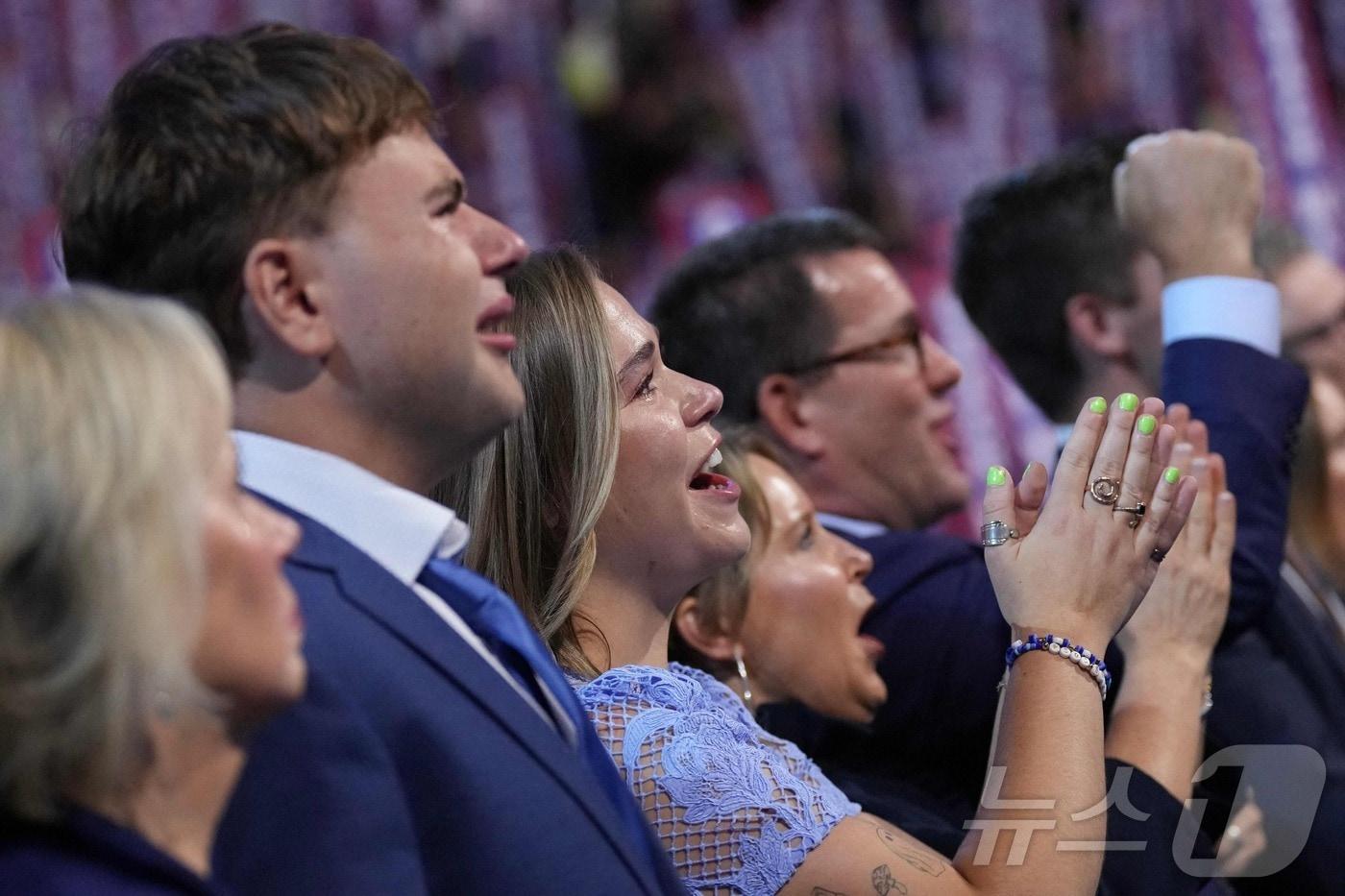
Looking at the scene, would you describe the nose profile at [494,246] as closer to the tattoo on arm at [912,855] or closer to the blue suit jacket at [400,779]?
the blue suit jacket at [400,779]

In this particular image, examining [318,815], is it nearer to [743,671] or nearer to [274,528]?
[274,528]

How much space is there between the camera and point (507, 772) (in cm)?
113

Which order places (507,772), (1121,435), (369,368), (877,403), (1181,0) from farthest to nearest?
(1181,0) < (877,403) < (1121,435) < (369,368) < (507,772)

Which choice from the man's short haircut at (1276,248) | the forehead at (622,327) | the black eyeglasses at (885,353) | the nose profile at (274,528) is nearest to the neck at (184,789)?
the nose profile at (274,528)

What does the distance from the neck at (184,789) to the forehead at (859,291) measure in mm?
1645

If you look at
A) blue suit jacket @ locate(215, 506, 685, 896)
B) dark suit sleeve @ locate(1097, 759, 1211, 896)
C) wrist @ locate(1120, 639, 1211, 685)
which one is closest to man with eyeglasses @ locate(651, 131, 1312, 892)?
wrist @ locate(1120, 639, 1211, 685)

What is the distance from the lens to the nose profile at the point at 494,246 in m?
1.31

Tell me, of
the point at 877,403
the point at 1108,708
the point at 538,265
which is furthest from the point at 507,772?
the point at 877,403

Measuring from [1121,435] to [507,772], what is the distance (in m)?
0.72

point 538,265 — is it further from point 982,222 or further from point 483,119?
point 483,119

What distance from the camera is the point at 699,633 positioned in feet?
6.49

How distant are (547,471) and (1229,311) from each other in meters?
0.91

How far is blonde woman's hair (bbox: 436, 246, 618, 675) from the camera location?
5.16 ft

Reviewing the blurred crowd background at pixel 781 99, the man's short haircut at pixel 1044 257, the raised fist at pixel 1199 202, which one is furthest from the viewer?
the blurred crowd background at pixel 781 99
